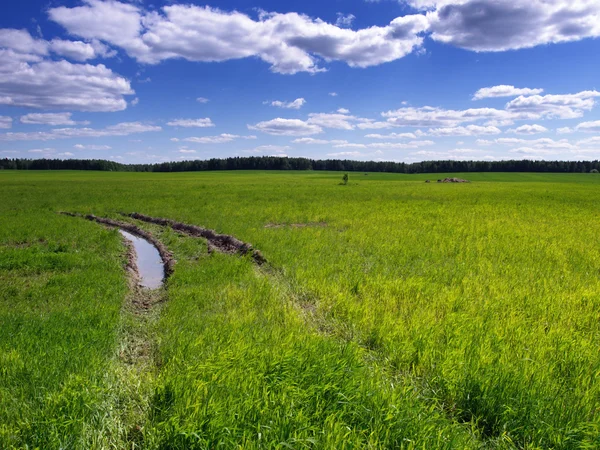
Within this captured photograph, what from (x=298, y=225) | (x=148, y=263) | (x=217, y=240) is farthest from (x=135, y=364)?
(x=298, y=225)

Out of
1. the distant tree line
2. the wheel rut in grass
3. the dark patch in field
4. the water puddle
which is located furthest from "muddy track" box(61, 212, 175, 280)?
the distant tree line

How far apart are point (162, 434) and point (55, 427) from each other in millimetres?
1013

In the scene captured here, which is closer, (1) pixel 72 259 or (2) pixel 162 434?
(2) pixel 162 434

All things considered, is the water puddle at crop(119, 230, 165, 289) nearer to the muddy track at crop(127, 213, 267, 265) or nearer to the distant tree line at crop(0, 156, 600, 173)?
the muddy track at crop(127, 213, 267, 265)

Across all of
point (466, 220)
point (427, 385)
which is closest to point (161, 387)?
point (427, 385)

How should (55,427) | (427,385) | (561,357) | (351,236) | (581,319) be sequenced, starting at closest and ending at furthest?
(55,427), (427,385), (561,357), (581,319), (351,236)

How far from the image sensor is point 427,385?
4.87 m

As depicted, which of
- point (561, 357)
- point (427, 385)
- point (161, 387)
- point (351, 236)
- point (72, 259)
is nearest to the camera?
point (161, 387)

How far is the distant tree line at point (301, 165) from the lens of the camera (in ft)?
468

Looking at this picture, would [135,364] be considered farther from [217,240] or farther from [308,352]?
[217,240]

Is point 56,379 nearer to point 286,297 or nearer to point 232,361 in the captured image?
point 232,361

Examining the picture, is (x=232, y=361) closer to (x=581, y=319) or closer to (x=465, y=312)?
(x=465, y=312)

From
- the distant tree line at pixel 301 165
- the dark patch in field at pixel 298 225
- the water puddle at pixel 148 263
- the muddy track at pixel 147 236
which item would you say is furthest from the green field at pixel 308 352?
the distant tree line at pixel 301 165

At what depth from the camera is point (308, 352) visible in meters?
5.28
